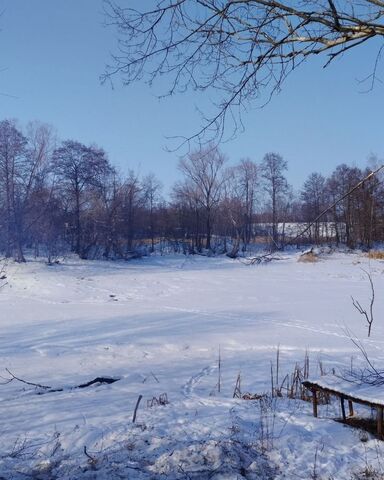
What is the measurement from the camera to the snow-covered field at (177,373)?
4.07m

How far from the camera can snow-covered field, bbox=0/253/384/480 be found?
4.07m

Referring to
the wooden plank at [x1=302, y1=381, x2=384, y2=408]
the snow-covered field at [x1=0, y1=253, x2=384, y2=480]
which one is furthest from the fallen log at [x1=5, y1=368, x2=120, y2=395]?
the wooden plank at [x1=302, y1=381, x2=384, y2=408]

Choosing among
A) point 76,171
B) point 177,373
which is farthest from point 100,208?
point 177,373

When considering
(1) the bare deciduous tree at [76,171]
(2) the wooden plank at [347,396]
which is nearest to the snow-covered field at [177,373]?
(2) the wooden plank at [347,396]

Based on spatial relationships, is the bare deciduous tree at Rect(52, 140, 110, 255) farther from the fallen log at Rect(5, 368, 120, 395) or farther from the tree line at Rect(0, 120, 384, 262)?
the fallen log at Rect(5, 368, 120, 395)

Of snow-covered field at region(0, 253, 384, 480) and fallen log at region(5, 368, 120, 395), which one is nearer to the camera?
snow-covered field at region(0, 253, 384, 480)

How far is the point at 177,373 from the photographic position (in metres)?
9.66

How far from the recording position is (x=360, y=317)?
49.1 ft

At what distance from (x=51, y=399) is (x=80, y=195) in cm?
3471

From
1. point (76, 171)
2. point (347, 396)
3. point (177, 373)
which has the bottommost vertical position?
point (177, 373)

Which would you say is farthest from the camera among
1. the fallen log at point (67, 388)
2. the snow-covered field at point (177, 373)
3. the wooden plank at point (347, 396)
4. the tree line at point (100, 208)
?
the tree line at point (100, 208)

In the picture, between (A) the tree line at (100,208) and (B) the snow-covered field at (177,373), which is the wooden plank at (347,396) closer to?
(B) the snow-covered field at (177,373)

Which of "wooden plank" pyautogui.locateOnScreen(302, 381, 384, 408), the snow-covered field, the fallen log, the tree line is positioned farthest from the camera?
the tree line

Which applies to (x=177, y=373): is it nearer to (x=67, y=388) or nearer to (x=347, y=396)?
(x=67, y=388)
